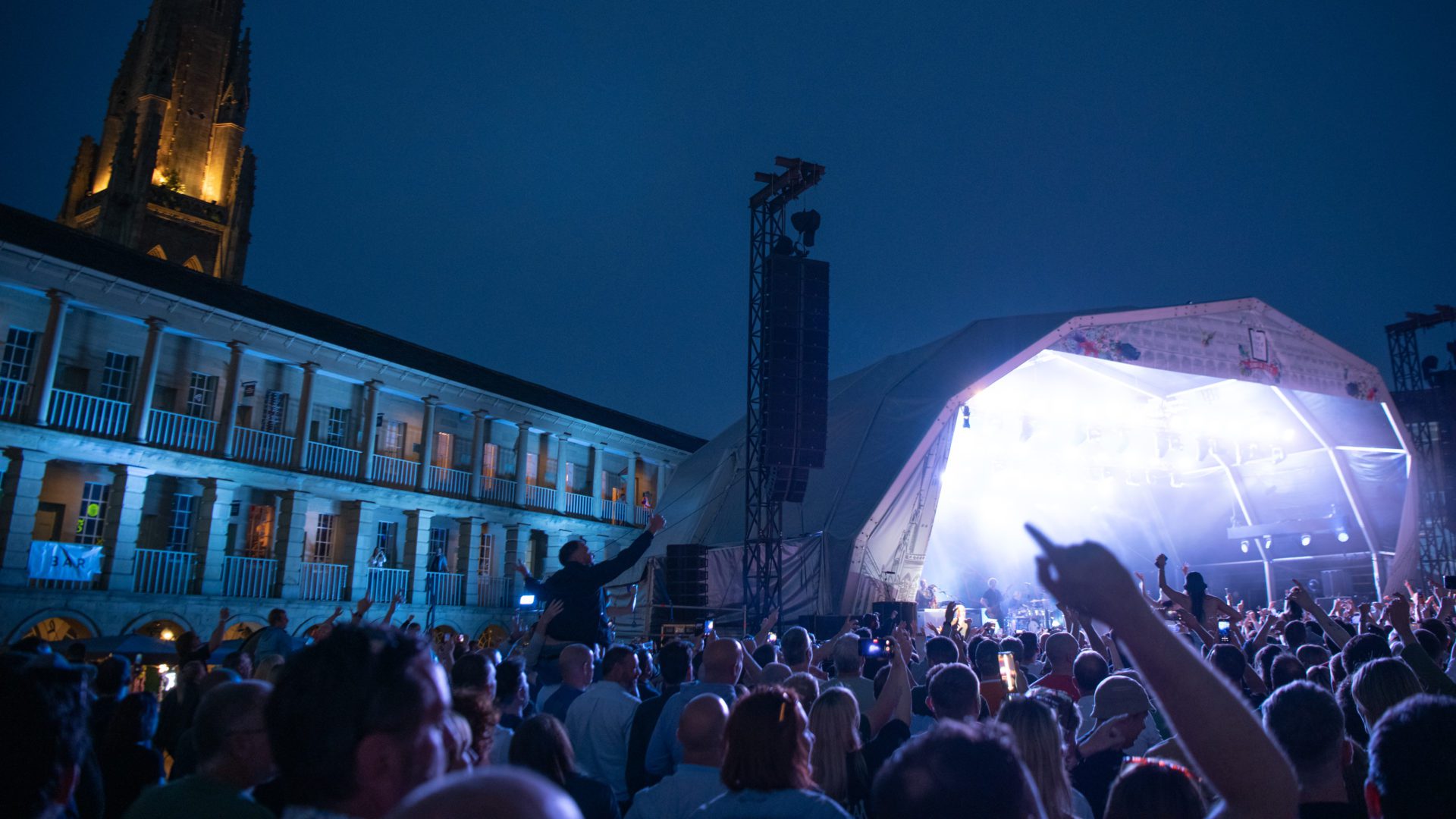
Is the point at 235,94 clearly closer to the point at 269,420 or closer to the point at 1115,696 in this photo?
the point at 269,420

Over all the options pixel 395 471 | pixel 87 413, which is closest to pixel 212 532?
pixel 87 413

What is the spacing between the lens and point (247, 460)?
2180 cm

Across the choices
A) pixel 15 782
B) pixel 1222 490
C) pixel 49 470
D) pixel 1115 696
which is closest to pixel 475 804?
pixel 15 782

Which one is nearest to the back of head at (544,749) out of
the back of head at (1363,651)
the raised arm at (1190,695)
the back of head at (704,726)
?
the back of head at (704,726)

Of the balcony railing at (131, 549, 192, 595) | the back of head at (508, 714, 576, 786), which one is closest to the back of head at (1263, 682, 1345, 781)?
the back of head at (508, 714, 576, 786)

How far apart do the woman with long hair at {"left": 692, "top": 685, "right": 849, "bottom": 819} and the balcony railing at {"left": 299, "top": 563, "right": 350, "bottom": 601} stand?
2257cm

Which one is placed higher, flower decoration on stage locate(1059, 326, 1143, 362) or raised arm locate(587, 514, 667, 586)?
flower decoration on stage locate(1059, 326, 1143, 362)

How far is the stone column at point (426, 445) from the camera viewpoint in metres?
26.2

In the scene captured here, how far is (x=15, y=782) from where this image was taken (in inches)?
71.7

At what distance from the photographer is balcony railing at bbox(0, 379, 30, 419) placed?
58.9 ft

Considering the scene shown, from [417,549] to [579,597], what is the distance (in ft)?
69.5

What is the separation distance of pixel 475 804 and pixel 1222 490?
3100cm

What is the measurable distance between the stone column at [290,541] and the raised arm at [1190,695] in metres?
23.6

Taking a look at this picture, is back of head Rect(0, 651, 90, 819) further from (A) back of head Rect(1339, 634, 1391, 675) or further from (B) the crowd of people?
(A) back of head Rect(1339, 634, 1391, 675)
